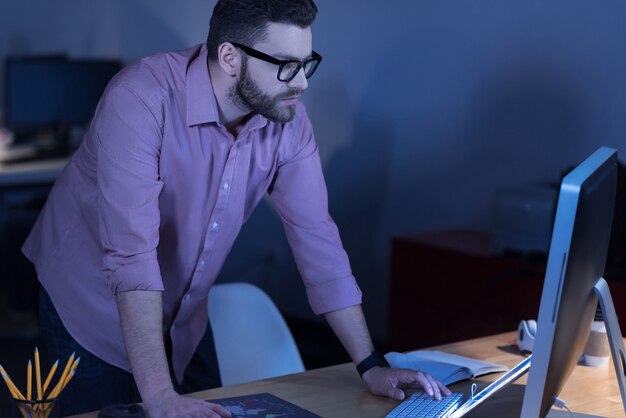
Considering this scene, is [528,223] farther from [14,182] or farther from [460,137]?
[14,182]

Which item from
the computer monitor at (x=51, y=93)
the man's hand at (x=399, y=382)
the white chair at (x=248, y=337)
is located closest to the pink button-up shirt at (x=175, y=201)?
the white chair at (x=248, y=337)

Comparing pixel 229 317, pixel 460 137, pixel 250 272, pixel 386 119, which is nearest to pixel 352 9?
pixel 386 119

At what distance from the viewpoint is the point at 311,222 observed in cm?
208

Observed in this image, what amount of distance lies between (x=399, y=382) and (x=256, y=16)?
764 mm

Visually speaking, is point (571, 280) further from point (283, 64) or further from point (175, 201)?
point (175, 201)

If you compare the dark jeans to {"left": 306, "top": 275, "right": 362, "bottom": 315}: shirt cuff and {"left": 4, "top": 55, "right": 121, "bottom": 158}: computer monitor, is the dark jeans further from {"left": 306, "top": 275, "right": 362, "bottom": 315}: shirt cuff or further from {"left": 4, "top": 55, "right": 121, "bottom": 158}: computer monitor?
{"left": 4, "top": 55, "right": 121, "bottom": 158}: computer monitor

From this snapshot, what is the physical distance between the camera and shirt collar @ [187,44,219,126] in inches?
75.9

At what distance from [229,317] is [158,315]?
0.62 meters

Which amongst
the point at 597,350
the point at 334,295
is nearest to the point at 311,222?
the point at 334,295

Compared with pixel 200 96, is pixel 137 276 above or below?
below

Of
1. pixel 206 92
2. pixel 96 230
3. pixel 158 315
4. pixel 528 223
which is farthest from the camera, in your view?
pixel 528 223

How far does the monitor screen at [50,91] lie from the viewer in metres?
5.11

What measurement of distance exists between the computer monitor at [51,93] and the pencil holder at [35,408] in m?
3.85

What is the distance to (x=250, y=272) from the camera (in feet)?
17.1
